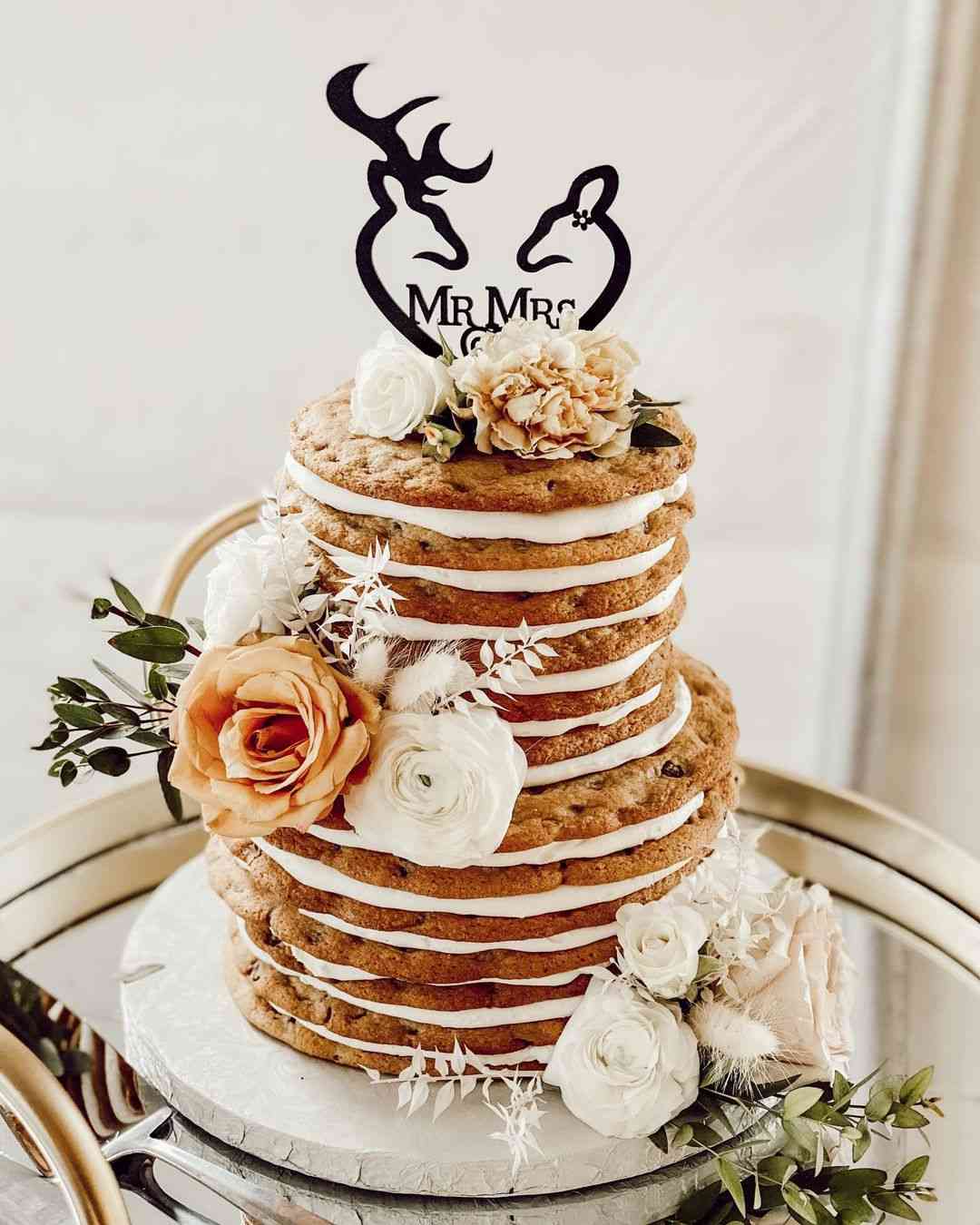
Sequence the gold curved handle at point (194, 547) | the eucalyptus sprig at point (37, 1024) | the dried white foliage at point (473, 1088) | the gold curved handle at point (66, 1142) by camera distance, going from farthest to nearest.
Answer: the gold curved handle at point (194, 547) → the eucalyptus sprig at point (37, 1024) → the dried white foliage at point (473, 1088) → the gold curved handle at point (66, 1142)

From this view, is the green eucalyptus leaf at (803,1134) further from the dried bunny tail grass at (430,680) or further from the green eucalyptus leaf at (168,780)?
the green eucalyptus leaf at (168,780)

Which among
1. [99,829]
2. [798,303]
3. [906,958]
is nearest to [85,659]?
[99,829]

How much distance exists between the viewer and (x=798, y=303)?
2457mm

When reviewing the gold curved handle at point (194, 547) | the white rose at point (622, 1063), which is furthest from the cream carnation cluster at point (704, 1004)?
the gold curved handle at point (194, 547)

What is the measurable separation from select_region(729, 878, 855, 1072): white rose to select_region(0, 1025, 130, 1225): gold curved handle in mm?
541

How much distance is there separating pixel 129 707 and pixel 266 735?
8.0 inches

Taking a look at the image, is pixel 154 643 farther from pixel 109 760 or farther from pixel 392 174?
pixel 392 174

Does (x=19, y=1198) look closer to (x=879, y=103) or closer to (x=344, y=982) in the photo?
(x=344, y=982)

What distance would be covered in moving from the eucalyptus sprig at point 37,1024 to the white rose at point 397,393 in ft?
2.06

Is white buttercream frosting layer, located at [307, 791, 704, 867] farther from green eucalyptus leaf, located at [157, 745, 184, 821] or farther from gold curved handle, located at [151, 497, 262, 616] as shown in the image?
gold curved handle, located at [151, 497, 262, 616]

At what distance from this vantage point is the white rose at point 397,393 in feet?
3.81

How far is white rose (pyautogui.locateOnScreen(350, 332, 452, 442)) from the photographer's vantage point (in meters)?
1.16

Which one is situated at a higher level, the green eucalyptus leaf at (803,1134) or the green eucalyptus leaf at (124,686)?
the green eucalyptus leaf at (124,686)

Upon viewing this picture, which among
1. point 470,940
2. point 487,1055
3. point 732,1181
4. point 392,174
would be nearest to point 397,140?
point 392,174
